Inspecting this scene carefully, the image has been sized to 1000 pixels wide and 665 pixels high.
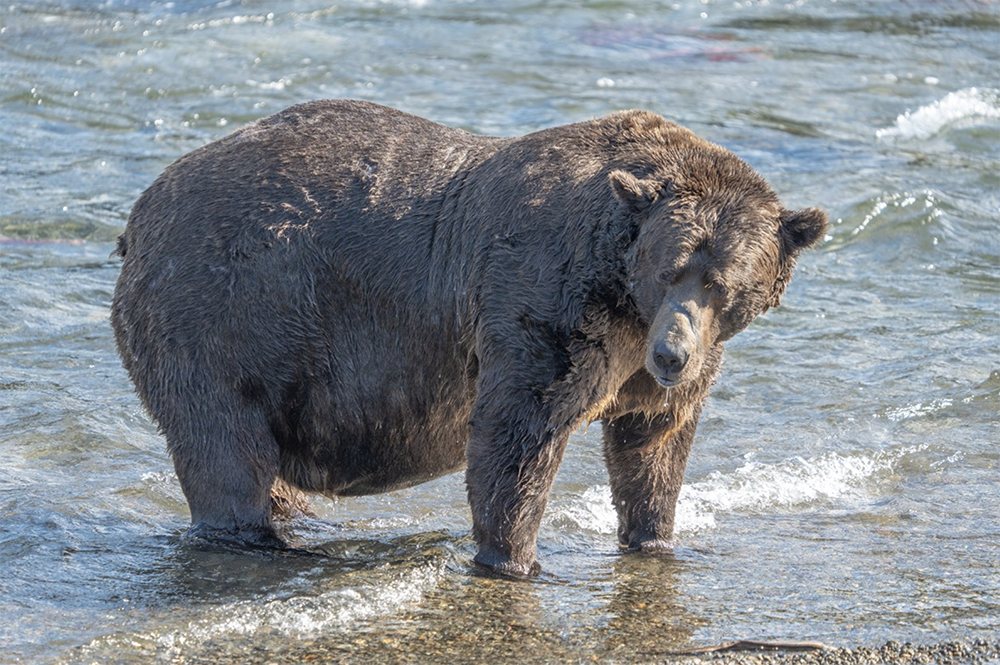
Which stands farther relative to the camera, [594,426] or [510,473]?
[594,426]

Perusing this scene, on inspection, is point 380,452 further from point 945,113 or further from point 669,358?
point 945,113

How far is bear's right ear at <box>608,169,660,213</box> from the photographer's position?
5.75m

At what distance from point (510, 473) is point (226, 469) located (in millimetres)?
1300

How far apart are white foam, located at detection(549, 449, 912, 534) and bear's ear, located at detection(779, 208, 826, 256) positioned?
186 cm

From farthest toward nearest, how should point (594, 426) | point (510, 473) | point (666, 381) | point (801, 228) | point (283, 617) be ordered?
point (594, 426)
point (510, 473)
point (801, 228)
point (283, 617)
point (666, 381)

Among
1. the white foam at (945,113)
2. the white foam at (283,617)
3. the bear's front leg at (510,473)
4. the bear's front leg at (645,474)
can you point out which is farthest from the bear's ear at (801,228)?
the white foam at (945,113)

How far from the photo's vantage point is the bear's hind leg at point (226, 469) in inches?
250

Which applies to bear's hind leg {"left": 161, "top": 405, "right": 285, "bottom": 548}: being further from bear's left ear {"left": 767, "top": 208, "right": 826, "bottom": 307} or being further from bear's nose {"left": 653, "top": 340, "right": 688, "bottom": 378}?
bear's left ear {"left": 767, "top": 208, "right": 826, "bottom": 307}

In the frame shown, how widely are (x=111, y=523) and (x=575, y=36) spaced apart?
13458 millimetres

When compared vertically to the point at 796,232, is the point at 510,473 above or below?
below

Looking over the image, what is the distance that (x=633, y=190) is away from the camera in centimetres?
576

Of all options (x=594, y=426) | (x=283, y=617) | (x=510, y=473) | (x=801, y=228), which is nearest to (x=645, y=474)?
(x=510, y=473)

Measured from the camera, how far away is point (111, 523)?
7020 millimetres

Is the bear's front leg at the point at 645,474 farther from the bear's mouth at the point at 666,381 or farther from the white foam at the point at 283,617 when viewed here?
the white foam at the point at 283,617
